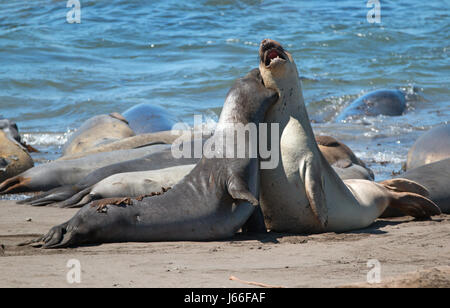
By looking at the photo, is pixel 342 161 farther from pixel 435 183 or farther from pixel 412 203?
pixel 412 203

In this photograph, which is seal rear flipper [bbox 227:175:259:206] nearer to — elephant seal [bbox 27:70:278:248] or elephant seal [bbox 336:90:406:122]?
elephant seal [bbox 27:70:278:248]

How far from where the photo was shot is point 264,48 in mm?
5453

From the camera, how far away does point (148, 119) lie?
36.6ft

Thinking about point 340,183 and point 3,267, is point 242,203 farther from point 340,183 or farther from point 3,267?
point 3,267

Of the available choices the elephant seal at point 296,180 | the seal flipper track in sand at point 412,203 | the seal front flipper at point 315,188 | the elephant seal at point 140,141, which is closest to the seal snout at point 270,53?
the elephant seal at point 296,180

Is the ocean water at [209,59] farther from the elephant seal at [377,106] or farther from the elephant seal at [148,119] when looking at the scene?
the elephant seal at [148,119]

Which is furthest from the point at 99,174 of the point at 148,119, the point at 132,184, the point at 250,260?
the point at 148,119

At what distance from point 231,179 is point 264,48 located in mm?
1038

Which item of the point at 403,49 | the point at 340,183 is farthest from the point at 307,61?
the point at 340,183

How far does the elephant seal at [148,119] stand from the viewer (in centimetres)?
1079

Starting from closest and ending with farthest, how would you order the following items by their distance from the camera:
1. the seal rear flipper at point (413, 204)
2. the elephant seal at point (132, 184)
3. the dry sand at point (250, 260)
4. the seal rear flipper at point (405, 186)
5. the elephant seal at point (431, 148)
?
the dry sand at point (250, 260) < the seal rear flipper at point (413, 204) < the seal rear flipper at point (405, 186) < the elephant seal at point (132, 184) < the elephant seal at point (431, 148)

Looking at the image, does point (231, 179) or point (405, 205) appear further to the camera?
point (405, 205)

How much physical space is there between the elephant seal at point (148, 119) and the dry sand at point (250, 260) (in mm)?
5089

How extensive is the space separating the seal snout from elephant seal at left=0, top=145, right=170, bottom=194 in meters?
2.79
